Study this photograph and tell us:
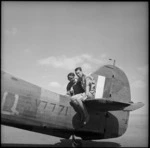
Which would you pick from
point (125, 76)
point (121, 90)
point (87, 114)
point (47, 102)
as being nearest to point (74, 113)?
point (87, 114)

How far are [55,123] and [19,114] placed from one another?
131 centimetres

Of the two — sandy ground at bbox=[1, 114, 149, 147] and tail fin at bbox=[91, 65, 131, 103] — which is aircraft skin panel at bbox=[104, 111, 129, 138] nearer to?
tail fin at bbox=[91, 65, 131, 103]

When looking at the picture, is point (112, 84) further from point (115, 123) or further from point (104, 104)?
point (104, 104)

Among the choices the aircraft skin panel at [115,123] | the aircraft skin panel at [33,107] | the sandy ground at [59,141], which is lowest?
the sandy ground at [59,141]

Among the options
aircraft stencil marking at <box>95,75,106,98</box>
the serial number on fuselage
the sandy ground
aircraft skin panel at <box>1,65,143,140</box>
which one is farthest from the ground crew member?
the sandy ground

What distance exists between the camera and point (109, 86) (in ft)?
26.6

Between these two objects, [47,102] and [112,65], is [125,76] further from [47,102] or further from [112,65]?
[47,102]

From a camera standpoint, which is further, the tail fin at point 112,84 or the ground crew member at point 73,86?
the tail fin at point 112,84

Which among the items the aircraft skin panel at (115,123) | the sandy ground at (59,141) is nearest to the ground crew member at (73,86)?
the aircraft skin panel at (115,123)

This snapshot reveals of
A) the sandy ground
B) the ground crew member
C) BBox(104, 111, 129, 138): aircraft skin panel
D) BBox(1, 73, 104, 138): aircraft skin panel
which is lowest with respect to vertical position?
the sandy ground

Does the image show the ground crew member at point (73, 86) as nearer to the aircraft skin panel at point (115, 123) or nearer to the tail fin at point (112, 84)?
the tail fin at point (112, 84)

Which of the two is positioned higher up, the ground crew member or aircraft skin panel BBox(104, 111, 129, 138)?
the ground crew member

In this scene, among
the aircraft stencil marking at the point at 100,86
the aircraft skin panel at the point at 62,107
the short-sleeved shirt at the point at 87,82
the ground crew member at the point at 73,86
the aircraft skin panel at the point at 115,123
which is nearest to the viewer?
the aircraft skin panel at the point at 62,107

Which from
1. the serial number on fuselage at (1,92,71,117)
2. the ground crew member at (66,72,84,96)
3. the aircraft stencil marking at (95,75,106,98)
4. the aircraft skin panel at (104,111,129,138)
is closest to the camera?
the serial number on fuselage at (1,92,71,117)
